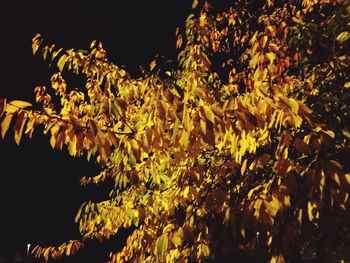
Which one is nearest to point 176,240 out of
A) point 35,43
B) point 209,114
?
point 209,114

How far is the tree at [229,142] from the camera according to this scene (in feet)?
6.48

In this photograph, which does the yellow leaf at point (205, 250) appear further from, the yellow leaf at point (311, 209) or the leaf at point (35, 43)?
the leaf at point (35, 43)

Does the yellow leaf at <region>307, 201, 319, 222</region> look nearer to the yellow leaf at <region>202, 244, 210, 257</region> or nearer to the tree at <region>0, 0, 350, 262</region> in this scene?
the tree at <region>0, 0, 350, 262</region>

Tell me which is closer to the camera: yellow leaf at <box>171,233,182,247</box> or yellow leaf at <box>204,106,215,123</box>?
yellow leaf at <box>204,106,215,123</box>

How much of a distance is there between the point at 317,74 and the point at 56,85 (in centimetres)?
326

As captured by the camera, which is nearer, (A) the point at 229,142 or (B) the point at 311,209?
(B) the point at 311,209

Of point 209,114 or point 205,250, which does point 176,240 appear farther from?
point 209,114

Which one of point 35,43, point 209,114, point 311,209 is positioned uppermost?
point 35,43

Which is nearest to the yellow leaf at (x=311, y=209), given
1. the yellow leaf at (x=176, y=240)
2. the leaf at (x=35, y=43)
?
the yellow leaf at (x=176, y=240)

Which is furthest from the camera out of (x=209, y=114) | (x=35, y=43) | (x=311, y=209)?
(x=35, y=43)

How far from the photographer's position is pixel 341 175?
73.2 inches

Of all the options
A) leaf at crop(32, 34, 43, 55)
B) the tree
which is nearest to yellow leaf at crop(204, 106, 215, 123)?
the tree

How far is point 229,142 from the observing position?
9.18 ft

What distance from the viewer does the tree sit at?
6.48 feet
